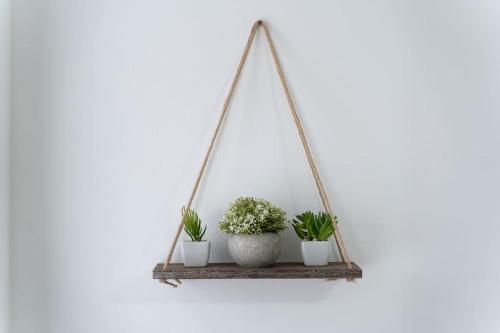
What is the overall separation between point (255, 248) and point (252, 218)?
7cm

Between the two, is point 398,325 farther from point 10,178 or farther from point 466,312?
Result: point 10,178

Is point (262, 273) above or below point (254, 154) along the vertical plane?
below

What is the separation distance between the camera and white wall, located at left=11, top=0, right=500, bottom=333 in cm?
138

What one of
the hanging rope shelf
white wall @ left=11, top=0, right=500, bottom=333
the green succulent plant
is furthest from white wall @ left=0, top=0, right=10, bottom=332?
the green succulent plant

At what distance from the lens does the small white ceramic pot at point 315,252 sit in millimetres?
1276

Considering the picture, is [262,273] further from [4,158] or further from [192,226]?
[4,158]

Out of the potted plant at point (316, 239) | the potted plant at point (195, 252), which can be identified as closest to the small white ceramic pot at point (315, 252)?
the potted plant at point (316, 239)

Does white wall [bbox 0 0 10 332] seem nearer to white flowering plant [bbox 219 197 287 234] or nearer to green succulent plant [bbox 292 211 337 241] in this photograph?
white flowering plant [bbox 219 197 287 234]

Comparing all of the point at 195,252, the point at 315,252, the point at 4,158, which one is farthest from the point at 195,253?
the point at 4,158

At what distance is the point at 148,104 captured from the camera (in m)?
1.42

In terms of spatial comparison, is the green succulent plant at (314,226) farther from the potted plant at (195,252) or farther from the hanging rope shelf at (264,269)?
the potted plant at (195,252)

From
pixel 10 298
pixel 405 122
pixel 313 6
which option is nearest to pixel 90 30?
pixel 313 6

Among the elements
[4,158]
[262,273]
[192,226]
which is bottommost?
[262,273]

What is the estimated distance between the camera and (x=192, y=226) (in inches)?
51.8
